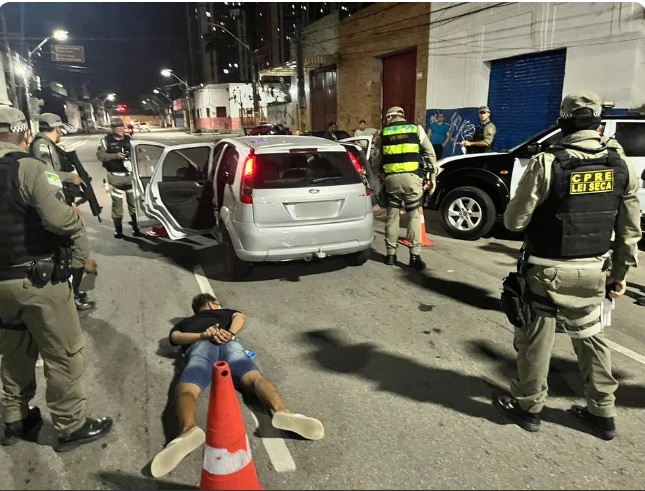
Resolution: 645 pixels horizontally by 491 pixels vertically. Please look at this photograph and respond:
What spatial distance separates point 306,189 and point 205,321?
7.10 ft

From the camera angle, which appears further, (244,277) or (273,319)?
(244,277)

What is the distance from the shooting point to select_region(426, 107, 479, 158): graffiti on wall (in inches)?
530

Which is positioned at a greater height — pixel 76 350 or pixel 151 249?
pixel 76 350

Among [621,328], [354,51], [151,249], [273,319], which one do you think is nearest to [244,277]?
[273,319]

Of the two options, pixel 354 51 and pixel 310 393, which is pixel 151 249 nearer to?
pixel 310 393

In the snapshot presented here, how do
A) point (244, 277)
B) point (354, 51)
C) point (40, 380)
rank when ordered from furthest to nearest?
point (354, 51), point (244, 277), point (40, 380)

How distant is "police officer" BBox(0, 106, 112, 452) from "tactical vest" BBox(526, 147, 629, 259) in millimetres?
2603

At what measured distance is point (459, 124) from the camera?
13898mm

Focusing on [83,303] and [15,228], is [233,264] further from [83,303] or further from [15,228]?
[15,228]

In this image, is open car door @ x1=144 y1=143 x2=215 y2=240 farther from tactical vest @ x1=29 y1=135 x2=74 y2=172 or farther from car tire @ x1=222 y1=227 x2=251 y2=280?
tactical vest @ x1=29 y1=135 x2=74 y2=172

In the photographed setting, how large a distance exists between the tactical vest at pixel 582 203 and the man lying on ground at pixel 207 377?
172 cm

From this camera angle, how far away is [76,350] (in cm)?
264

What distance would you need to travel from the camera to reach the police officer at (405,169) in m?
5.66

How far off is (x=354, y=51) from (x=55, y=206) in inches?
745
